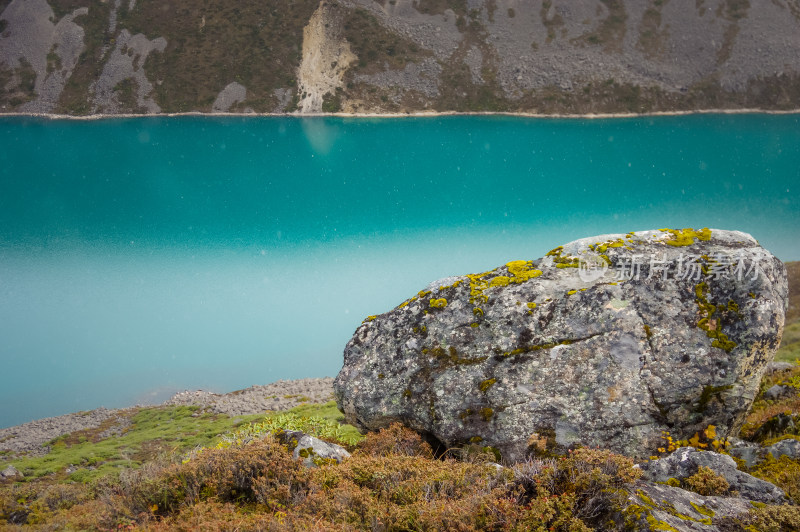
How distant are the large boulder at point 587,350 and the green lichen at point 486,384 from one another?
21 mm

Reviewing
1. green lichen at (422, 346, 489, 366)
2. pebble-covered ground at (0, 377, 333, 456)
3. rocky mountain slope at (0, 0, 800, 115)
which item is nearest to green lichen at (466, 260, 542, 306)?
green lichen at (422, 346, 489, 366)

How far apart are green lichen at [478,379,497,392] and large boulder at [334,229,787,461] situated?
21 mm

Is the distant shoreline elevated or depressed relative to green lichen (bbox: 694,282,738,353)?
elevated

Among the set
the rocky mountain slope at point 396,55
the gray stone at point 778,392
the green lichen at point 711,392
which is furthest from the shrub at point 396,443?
the rocky mountain slope at point 396,55

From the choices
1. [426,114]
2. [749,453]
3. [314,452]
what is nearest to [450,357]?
[314,452]

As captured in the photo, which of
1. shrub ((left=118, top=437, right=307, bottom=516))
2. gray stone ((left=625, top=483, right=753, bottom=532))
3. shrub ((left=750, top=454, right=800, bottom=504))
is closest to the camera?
gray stone ((left=625, top=483, right=753, bottom=532))

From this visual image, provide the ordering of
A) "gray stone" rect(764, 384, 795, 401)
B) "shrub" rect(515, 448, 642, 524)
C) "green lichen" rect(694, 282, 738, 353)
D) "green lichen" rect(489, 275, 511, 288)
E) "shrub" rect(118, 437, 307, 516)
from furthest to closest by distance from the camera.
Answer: "gray stone" rect(764, 384, 795, 401) → "green lichen" rect(489, 275, 511, 288) → "green lichen" rect(694, 282, 738, 353) → "shrub" rect(118, 437, 307, 516) → "shrub" rect(515, 448, 642, 524)

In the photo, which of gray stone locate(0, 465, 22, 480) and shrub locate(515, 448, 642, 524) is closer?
shrub locate(515, 448, 642, 524)

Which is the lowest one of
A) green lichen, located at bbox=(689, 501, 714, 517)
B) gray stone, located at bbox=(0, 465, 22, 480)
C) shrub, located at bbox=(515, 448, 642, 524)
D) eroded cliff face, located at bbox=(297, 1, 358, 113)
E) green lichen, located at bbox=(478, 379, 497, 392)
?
gray stone, located at bbox=(0, 465, 22, 480)

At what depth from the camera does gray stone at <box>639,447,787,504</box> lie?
6.79 metres

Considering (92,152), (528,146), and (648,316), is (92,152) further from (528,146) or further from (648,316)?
(648,316)

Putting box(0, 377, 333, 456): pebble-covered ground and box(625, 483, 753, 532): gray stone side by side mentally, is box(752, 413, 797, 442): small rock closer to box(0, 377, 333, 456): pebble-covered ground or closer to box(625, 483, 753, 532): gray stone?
box(625, 483, 753, 532): gray stone

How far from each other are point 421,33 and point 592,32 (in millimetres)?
38543

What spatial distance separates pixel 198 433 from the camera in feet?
90.3
